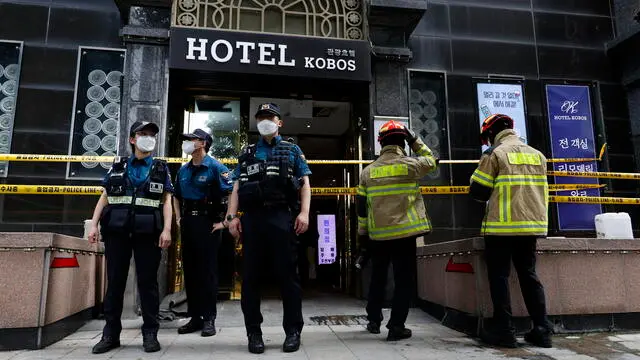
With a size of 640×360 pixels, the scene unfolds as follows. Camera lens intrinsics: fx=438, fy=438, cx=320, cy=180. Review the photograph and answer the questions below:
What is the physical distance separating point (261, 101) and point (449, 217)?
152 inches

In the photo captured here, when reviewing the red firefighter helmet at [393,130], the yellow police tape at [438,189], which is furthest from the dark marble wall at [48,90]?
the red firefighter helmet at [393,130]

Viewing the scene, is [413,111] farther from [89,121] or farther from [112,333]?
[112,333]

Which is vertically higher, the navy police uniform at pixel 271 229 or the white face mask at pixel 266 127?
the white face mask at pixel 266 127

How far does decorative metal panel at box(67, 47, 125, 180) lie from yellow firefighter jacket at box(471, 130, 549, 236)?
5481mm

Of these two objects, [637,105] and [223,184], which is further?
[637,105]

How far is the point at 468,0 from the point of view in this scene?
27.0ft

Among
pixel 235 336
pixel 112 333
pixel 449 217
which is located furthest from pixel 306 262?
pixel 112 333

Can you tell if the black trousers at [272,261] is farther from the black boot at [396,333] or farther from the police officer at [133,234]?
the black boot at [396,333]

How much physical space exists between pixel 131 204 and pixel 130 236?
0.28 metres

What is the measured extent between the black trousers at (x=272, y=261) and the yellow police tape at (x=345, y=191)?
2.80 m

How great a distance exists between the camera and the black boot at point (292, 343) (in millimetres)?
3615

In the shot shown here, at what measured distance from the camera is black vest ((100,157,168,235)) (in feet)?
12.2

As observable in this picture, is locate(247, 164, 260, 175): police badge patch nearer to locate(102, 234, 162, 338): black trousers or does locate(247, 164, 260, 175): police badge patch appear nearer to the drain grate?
locate(102, 234, 162, 338): black trousers

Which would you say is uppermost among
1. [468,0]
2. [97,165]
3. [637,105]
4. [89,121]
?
[468,0]
